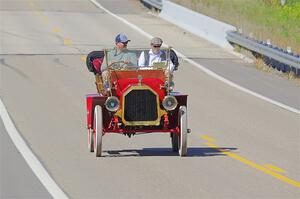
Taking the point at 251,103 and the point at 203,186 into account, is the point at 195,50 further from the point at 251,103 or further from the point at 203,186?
the point at 203,186

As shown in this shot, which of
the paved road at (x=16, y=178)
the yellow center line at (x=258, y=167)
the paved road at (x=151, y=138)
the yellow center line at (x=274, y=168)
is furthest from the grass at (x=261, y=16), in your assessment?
the paved road at (x=16, y=178)

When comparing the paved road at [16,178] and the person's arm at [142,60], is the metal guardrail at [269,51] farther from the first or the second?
the paved road at [16,178]

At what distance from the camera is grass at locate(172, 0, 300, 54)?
1396 inches

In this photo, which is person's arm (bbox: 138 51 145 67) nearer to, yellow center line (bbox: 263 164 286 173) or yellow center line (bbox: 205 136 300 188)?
yellow center line (bbox: 205 136 300 188)

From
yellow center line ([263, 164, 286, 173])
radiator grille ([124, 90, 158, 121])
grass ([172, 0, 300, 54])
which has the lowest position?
yellow center line ([263, 164, 286, 173])

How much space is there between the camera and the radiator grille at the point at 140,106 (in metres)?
14.0

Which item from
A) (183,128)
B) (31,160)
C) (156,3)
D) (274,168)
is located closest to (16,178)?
(31,160)

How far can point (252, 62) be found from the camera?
29.3 m

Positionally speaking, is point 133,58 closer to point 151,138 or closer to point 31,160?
point 151,138

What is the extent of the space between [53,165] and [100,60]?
2542 millimetres

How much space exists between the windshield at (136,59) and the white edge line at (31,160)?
6.05 feet

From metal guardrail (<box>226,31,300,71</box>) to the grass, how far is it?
1.64 meters

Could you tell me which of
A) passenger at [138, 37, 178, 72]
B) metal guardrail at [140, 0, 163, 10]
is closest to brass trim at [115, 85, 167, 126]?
passenger at [138, 37, 178, 72]

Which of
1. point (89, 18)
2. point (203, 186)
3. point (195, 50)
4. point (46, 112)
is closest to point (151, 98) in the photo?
point (203, 186)
